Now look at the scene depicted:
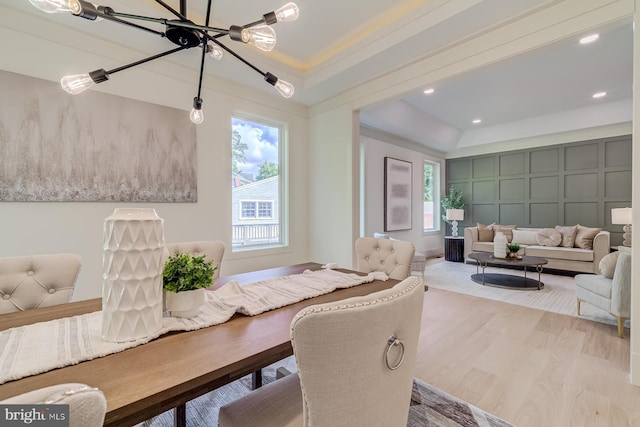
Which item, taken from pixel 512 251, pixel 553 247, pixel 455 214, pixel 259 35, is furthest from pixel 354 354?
pixel 455 214

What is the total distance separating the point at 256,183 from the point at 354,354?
316 centimetres

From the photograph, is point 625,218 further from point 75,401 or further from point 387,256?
point 75,401

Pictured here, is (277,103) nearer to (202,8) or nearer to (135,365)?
(202,8)

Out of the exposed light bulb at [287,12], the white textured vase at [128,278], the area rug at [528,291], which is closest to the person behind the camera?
the white textured vase at [128,278]

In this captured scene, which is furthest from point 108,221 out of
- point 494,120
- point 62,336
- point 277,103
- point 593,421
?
point 494,120

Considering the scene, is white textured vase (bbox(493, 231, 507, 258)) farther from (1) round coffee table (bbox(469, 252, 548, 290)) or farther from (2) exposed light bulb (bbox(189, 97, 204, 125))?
(2) exposed light bulb (bbox(189, 97, 204, 125))

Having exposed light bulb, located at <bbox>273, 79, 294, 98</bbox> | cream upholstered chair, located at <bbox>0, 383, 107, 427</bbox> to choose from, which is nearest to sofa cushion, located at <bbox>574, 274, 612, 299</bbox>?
exposed light bulb, located at <bbox>273, 79, 294, 98</bbox>

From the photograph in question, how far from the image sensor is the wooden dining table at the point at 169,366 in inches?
24.6

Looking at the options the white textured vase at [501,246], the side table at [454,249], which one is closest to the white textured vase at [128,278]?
the white textured vase at [501,246]

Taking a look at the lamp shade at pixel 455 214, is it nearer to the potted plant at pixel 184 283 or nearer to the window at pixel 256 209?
the window at pixel 256 209

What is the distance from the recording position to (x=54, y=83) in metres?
2.18

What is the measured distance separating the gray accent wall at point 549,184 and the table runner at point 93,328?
6349 mm

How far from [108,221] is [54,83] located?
86.6 inches

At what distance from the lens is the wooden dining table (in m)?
0.63
